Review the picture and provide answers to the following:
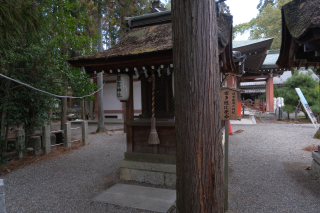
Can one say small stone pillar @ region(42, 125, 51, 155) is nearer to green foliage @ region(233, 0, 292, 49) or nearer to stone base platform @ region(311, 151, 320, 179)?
stone base platform @ region(311, 151, 320, 179)

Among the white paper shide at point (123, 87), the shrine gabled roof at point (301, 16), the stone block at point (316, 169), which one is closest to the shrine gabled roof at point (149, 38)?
the white paper shide at point (123, 87)

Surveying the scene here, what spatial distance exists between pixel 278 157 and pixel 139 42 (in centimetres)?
491

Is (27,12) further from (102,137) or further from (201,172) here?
(102,137)

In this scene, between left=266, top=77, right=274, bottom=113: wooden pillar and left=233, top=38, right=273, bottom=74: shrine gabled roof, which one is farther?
left=266, top=77, right=274, bottom=113: wooden pillar

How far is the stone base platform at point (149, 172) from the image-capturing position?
13.2 feet

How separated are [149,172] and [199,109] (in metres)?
2.92

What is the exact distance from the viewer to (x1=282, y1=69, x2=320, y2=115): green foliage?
12.2 metres

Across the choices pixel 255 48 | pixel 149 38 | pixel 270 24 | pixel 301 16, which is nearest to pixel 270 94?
pixel 255 48

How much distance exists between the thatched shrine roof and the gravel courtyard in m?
2.44

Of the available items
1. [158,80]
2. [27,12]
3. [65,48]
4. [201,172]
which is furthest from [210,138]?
[65,48]

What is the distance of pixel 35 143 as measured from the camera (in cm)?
654

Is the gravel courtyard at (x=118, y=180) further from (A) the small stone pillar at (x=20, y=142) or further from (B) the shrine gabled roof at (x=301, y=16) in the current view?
(B) the shrine gabled roof at (x=301, y=16)

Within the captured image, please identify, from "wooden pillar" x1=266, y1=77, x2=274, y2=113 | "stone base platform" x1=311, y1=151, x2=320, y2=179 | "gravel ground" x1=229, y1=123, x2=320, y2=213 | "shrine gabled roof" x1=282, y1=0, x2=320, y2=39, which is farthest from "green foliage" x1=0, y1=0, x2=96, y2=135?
"wooden pillar" x1=266, y1=77, x2=274, y2=113

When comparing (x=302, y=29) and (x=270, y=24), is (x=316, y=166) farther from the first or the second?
(x=270, y=24)
